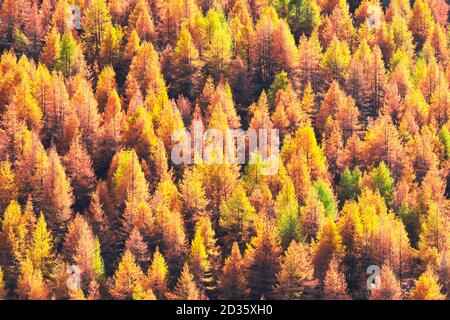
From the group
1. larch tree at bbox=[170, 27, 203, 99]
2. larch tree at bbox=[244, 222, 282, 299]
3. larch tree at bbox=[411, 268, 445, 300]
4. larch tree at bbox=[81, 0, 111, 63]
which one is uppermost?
larch tree at bbox=[81, 0, 111, 63]

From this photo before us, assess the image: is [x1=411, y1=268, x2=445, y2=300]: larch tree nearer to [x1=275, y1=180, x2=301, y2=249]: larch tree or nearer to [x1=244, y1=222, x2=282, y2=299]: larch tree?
[x1=244, y1=222, x2=282, y2=299]: larch tree

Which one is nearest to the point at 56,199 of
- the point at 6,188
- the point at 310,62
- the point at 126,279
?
the point at 6,188

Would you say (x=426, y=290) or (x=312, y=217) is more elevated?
(x=312, y=217)

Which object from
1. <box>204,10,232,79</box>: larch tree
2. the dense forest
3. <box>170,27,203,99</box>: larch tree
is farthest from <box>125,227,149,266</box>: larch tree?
<box>204,10,232,79</box>: larch tree

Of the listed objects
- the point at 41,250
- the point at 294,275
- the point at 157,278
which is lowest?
the point at 157,278

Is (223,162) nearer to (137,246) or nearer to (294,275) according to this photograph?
(137,246)

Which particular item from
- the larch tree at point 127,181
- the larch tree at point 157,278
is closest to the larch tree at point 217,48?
the larch tree at point 127,181

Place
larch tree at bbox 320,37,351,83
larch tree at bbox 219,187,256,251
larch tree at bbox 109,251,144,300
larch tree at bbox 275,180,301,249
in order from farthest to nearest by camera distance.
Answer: larch tree at bbox 320,37,351,83 < larch tree at bbox 219,187,256,251 < larch tree at bbox 275,180,301,249 < larch tree at bbox 109,251,144,300

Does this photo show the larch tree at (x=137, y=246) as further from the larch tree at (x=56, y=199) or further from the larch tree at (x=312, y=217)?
the larch tree at (x=312, y=217)
